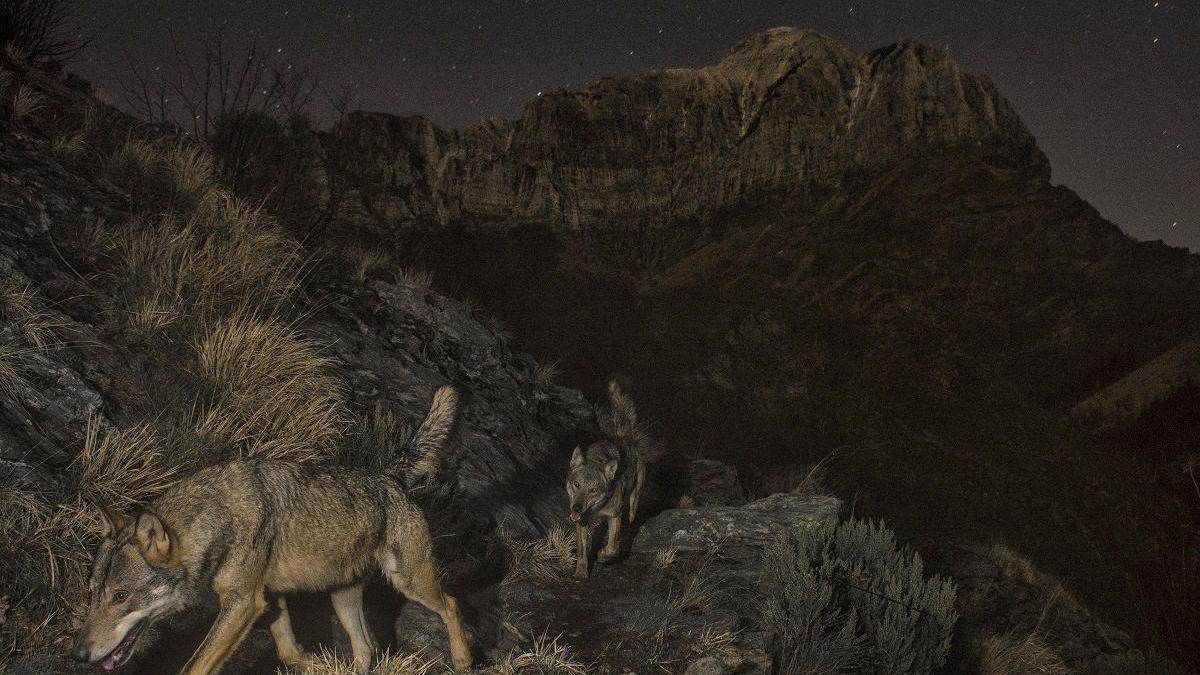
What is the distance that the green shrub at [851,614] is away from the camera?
460cm

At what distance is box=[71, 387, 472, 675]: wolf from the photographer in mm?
2619

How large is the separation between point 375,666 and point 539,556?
230 centimetres

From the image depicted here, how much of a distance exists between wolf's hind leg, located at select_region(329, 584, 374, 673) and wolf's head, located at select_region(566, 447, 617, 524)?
8.05ft

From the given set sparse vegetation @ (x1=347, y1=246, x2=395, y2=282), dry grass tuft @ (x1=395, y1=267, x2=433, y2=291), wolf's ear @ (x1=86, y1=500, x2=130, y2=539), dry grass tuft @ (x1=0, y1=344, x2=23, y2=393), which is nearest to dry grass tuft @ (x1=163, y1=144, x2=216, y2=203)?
sparse vegetation @ (x1=347, y1=246, x2=395, y2=282)

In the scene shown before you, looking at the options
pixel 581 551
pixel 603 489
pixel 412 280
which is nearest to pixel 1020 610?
pixel 603 489

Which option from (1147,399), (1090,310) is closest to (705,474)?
(1147,399)

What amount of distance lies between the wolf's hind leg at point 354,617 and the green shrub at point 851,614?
8.11 feet

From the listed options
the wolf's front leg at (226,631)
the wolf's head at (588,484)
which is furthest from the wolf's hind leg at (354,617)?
the wolf's head at (588,484)

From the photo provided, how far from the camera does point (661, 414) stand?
25266 millimetres

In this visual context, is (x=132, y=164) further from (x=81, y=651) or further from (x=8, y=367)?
(x=81, y=651)

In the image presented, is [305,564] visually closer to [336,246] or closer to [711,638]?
[711,638]

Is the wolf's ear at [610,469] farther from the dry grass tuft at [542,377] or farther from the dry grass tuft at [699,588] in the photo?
the dry grass tuft at [542,377]

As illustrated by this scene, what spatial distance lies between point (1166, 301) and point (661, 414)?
64.6 feet

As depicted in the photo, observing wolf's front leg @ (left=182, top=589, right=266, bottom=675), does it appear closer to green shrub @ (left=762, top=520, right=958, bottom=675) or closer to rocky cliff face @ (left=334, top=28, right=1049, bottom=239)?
green shrub @ (left=762, top=520, right=958, bottom=675)
